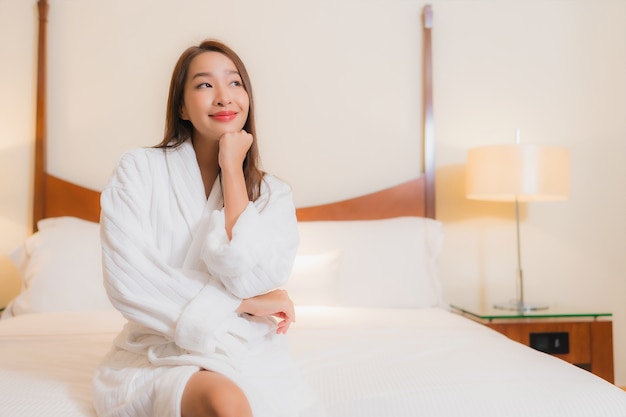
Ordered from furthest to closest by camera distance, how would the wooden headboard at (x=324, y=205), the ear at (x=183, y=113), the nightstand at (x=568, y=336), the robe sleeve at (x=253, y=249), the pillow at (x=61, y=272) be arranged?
the wooden headboard at (x=324, y=205) < the nightstand at (x=568, y=336) < the pillow at (x=61, y=272) < the ear at (x=183, y=113) < the robe sleeve at (x=253, y=249)

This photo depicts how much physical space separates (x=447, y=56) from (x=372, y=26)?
1.39 feet

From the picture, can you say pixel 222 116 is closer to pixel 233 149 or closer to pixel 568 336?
pixel 233 149

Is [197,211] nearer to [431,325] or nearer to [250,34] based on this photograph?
[431,325]

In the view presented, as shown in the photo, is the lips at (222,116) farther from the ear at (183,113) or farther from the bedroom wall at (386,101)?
the bedroom wall at (386,101)

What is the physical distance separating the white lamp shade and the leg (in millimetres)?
1920

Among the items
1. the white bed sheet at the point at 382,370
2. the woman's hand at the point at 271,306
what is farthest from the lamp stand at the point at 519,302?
the woman's hand at the point at 271,306

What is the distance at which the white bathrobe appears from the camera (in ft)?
3.71

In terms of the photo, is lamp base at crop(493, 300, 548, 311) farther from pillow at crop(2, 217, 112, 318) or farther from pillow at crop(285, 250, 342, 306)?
pillow at crop(2, 217, 112, 318)

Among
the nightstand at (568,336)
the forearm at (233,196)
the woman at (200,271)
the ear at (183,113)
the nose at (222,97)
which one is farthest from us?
the nightstand at (568,336)

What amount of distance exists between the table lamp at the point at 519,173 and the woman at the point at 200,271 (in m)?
1.47

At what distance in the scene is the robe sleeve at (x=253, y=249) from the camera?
3.99ft

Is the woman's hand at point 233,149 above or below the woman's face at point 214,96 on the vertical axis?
below

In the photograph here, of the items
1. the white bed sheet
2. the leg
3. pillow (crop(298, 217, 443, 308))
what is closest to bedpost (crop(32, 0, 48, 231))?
the white bed sheet

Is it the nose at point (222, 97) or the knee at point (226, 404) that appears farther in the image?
the nose at point (222, 97)
